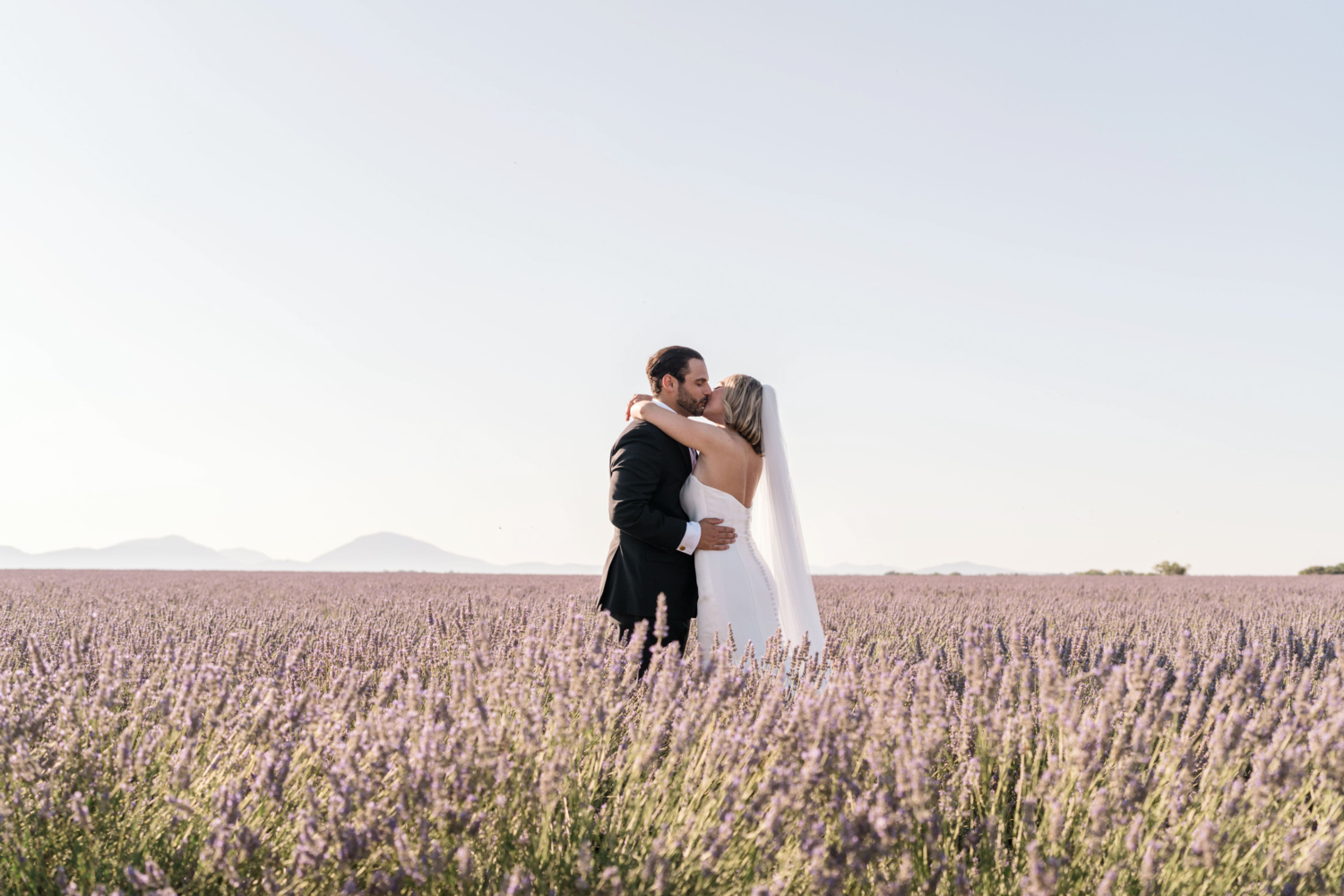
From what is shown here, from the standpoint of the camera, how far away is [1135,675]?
1.49 m

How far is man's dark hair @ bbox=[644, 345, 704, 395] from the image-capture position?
3205mm

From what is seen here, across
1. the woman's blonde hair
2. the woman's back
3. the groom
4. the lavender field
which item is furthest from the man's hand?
the lavender field

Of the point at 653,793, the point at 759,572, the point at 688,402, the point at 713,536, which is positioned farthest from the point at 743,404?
the point at 653,793

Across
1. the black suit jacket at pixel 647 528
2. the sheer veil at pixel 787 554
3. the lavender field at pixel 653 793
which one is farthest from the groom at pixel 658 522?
the lavender field at pixel 653 793

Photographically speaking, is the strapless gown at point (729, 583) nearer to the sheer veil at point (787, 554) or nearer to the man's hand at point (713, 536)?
the man's hand at point (713, 536)

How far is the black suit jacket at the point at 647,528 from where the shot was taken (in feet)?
9.55

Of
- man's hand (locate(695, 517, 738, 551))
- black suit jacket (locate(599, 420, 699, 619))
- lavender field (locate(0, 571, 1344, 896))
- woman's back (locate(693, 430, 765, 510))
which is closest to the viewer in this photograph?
lavender field (locate(0, 571, 1344, 896))

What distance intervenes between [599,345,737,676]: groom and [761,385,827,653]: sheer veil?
16.9 inches

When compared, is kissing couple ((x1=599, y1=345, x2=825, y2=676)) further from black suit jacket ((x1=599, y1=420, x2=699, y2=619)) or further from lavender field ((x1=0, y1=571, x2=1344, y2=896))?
lavender field ((x1=0, y1=571, x2=1344, y2=896))

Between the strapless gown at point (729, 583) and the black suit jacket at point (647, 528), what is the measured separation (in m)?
0.07

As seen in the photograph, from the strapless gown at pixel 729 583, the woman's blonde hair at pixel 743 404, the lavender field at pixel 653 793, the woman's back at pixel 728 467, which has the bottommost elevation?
the lavender field at pixel 653 793

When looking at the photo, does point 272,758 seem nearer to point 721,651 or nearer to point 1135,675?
point 721,651

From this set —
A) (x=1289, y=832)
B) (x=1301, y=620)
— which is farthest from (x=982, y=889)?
(x=1301, y=620)

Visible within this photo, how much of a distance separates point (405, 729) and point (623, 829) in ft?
1.42
